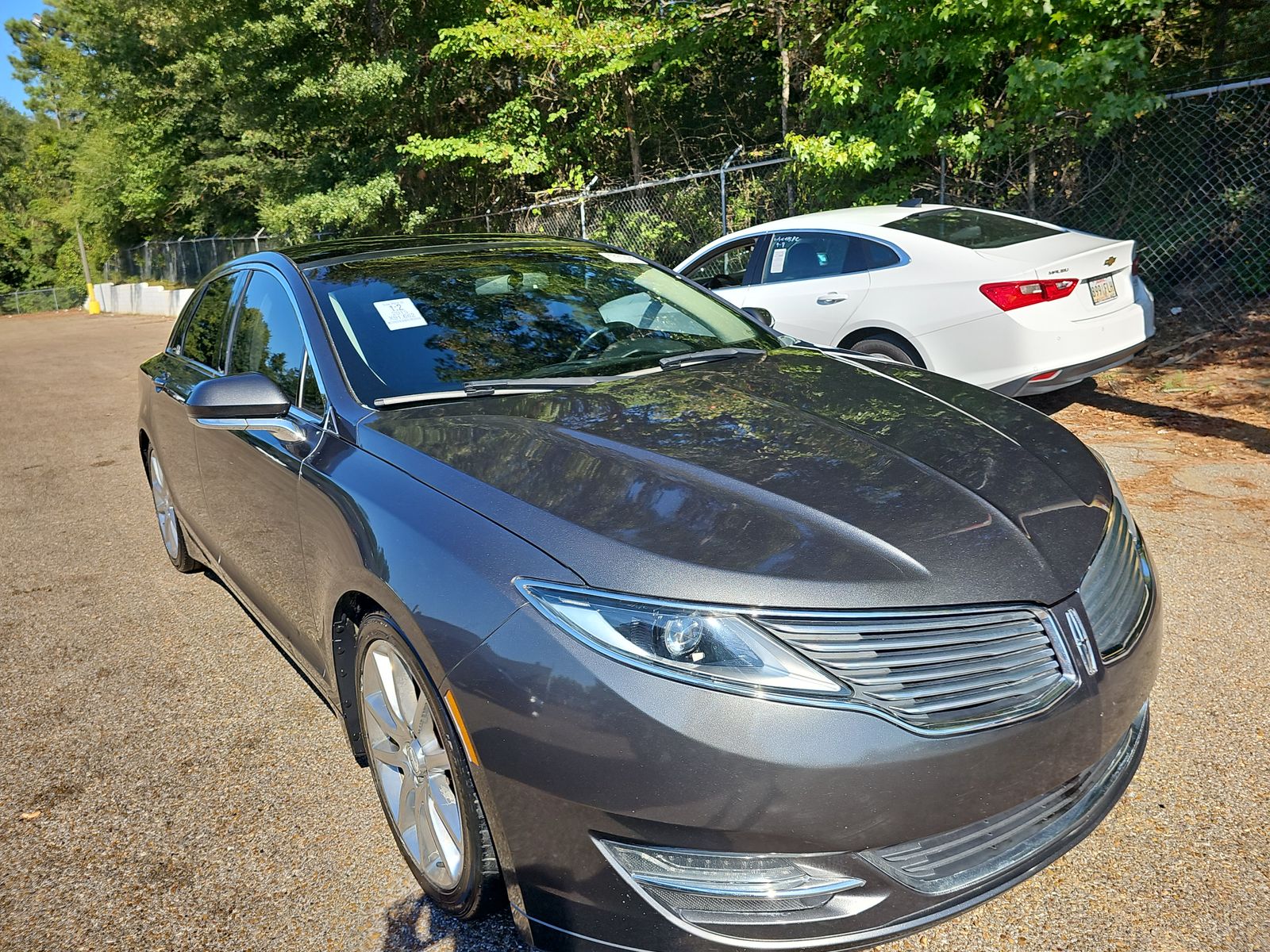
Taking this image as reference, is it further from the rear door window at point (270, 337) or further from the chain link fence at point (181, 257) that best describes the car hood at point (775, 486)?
the chain link fence at point (181, 257)

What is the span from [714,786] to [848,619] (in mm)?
407

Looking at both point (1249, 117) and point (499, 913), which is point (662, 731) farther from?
point (1249, 117)

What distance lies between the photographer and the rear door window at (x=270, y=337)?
3.15 meters

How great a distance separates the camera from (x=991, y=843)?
1.93 meters

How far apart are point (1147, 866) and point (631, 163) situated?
1808 cm

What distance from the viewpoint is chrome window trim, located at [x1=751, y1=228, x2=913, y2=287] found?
650cm

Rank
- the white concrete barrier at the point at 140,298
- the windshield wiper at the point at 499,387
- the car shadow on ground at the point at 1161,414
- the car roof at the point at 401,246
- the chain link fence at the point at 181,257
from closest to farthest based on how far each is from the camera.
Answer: the windshield wiper at the point at 499,387
the car roof at the point at 401,246
the car shadow on ground at the point at 1161,414
the chain link fence at the point at 181,257
the white concrete barrier at the point at 140,298

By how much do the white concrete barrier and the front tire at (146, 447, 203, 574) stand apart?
23455 millimetres

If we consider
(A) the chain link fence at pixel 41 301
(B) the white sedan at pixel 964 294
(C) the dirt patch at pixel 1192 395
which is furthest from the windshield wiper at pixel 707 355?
(A) the chain link fence at pixel 41 301

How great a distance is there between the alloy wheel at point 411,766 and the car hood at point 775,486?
0.47m

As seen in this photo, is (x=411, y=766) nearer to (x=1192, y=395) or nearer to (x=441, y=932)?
(x=441, y=932)

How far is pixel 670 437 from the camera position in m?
2.46

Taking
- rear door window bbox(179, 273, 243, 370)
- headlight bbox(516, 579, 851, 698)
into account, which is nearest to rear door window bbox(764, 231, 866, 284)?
rear door window bbox(179, 273, 243, 370)

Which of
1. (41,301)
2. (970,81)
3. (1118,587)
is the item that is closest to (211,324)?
(1118,587)
